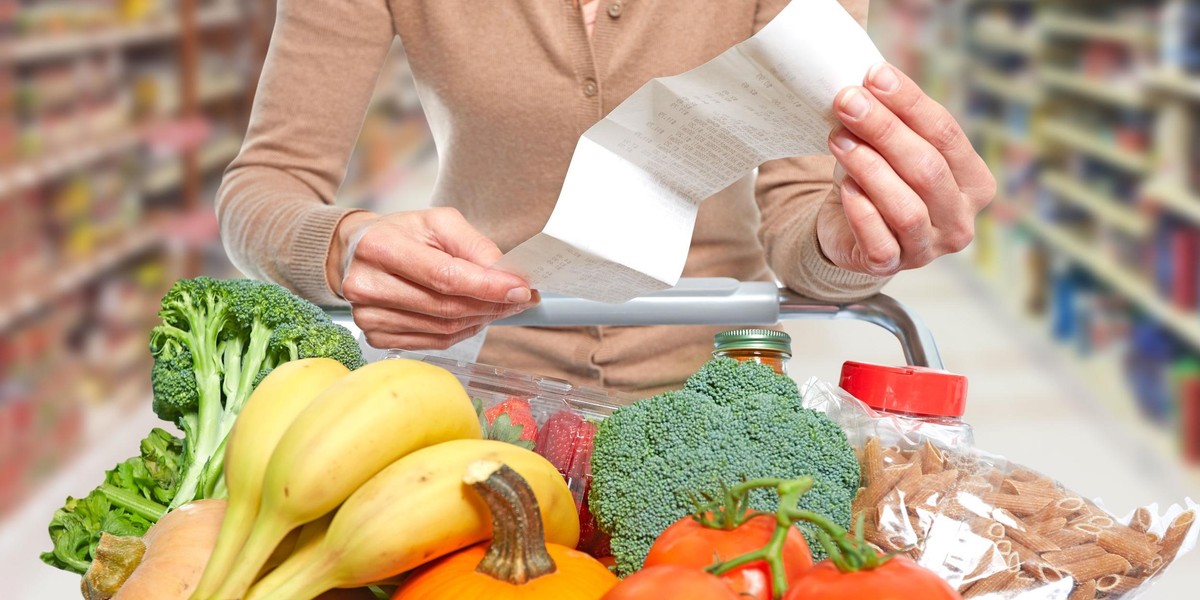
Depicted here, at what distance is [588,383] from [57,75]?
304cm

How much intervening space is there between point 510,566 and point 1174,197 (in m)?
3.92

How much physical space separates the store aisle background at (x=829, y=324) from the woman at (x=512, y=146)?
2.06 m

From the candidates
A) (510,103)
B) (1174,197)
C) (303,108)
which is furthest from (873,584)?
(1174,197)

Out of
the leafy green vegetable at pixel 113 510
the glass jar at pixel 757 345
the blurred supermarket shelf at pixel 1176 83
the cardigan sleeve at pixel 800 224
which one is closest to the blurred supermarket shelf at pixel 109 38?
the cardigan sleeve at pixel 800 224

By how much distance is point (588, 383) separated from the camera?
148 centimetres

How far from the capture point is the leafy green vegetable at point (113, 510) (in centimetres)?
84

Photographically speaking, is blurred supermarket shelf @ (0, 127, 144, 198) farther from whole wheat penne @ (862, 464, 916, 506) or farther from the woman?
whole wheat penne @ (862, 464, 916, 506)

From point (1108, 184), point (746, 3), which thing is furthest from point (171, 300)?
point (1108, 184)

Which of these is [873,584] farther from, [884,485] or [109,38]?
[109,38]

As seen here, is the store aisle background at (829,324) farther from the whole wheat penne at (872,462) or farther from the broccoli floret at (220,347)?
the whole wheat penne at (872,462)

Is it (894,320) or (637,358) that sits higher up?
(894,320)

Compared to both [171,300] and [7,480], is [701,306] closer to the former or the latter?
[171,300]

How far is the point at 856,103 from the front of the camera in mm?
857

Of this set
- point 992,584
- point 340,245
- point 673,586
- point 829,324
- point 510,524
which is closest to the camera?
point 673,586
